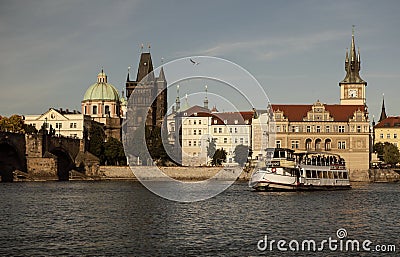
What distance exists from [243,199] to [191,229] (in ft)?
72.9

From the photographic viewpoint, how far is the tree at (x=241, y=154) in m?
118

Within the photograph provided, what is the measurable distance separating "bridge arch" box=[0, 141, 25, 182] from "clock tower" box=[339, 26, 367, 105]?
213ft

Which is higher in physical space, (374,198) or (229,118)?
(229,118)

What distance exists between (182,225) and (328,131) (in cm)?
7704

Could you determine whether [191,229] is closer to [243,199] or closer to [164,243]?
[164,243]

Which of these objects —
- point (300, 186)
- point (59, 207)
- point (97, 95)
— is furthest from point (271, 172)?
point (97, 95)

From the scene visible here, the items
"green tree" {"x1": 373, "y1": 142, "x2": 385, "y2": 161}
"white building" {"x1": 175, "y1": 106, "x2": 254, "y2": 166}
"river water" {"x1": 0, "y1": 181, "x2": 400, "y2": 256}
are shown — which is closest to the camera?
"river water" {"x1": 0, "y1": 181, "x2": 400, "y2": 256}

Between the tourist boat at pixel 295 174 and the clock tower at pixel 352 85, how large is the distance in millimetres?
57362

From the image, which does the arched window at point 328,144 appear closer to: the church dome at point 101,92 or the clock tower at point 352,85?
the clock tower at point 352,85

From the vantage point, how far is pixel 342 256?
88.9 feet

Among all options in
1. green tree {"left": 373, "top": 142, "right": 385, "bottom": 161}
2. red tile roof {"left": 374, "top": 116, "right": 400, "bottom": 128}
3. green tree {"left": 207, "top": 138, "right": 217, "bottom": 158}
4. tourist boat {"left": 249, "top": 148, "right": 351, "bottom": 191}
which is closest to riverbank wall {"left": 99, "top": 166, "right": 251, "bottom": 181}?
green tree {"left": 207, "top": 138, "right": 217, "bottom": 158}

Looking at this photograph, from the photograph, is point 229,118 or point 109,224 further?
point 229,118

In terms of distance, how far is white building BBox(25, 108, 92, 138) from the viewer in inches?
5468

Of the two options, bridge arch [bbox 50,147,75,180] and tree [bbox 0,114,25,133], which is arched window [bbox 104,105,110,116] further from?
bridge arch [bbox 50,147,75,180]
